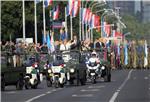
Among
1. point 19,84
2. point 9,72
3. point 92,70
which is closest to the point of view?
point 9,72

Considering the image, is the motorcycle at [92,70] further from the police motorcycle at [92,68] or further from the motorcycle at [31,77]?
the motorcycle at [31,77]

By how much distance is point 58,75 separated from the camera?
37719 millimetres

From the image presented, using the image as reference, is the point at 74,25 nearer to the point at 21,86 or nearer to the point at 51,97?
the point at 21,86

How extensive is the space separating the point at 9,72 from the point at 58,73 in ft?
11.3

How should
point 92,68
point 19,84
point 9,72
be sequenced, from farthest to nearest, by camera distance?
point 92,68 < point 19,84 < point 9,72

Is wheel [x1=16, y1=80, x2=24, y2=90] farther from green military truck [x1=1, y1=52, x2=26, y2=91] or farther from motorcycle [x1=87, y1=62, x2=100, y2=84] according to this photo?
motorcycle [x1=87, y1=62, x2=100, y2=84]

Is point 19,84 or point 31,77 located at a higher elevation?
point 31,77

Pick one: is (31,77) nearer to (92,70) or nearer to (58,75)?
(58,75)

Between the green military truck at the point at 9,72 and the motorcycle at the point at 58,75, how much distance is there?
204 cm

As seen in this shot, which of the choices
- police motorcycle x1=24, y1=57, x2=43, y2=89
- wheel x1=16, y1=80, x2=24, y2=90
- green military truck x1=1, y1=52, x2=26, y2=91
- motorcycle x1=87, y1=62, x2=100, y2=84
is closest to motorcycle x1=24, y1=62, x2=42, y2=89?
police motorcycle x1=24, y1=57, x2=43, y2=89

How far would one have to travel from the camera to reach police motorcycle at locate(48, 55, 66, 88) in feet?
124

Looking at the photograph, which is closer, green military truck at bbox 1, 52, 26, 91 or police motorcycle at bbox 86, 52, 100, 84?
green military truck at bbox 1, 52, 26, 91

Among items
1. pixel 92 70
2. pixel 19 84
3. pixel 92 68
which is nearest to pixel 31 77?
pixel 19 84

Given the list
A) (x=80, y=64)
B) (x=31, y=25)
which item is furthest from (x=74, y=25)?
(x=80, y=64)
